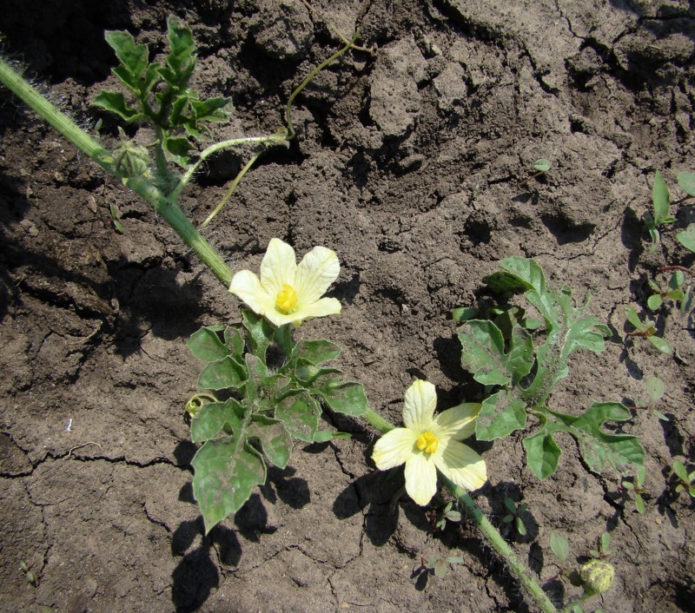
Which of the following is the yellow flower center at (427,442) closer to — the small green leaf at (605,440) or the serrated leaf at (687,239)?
the small green leaf at (605,440)

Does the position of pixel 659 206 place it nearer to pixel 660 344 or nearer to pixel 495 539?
pixel 660 344

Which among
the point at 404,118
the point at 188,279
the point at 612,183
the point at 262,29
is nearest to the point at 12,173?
the point at 188,279

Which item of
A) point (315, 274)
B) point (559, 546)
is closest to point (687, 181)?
point (559, 546)

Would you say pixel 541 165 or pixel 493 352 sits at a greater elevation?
pixel 541 165

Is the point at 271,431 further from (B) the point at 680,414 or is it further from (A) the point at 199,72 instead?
(B) the point at 680,414

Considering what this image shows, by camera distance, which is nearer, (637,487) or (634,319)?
(637,487)

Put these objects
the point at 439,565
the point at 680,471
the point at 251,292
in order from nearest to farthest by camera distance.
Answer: the point at 251,292 → the point at 439,565 → the point at 680,471

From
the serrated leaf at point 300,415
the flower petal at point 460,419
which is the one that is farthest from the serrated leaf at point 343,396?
the flower petal at point 460,419
